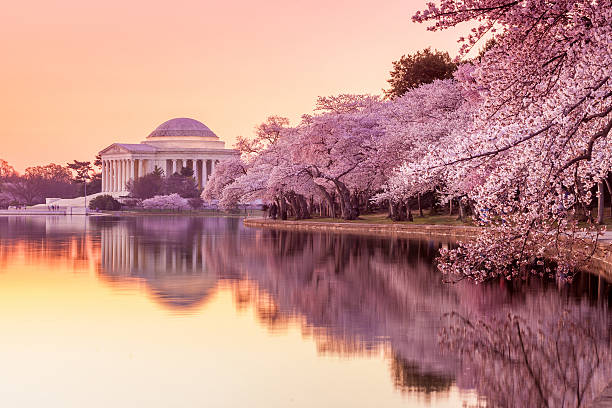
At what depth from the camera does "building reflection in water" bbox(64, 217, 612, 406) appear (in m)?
12.8

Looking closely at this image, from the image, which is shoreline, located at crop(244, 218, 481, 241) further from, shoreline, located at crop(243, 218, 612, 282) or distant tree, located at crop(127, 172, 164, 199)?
distant tree, located at crop(127, 172, 164, 199)

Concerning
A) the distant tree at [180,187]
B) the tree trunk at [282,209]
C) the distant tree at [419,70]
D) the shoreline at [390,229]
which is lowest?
the shoreline at [390,229]

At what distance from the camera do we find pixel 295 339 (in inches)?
602

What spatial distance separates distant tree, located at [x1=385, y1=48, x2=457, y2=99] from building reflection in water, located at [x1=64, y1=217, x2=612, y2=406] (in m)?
51.8

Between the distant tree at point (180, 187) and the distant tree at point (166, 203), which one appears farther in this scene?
the distant tree at point (180, 187)

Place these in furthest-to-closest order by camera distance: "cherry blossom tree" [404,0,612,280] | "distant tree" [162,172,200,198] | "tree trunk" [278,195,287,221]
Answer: "distant tree" [162,172,200,198]
"tree trunk" [278,195,287,221]
"cherry blossom tree" [404,0,612,280]

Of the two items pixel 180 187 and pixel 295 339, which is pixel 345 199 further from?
pixel 180 187

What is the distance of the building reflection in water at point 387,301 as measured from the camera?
1280cm

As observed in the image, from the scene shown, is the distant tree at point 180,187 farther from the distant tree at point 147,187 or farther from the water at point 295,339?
the water at point 295,339

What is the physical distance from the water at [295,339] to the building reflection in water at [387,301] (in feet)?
0.16

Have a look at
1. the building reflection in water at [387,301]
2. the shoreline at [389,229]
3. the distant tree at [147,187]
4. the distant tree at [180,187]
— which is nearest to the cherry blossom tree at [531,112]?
the building reflection in water at [387,301]

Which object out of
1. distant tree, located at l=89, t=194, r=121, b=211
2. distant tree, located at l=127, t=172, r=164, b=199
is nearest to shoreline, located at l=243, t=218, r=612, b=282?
distant tree, located at l=89, t=194, r=121, b=211

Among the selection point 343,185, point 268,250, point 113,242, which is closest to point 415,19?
Answer: point 268,250

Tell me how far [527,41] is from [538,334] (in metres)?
5.21
